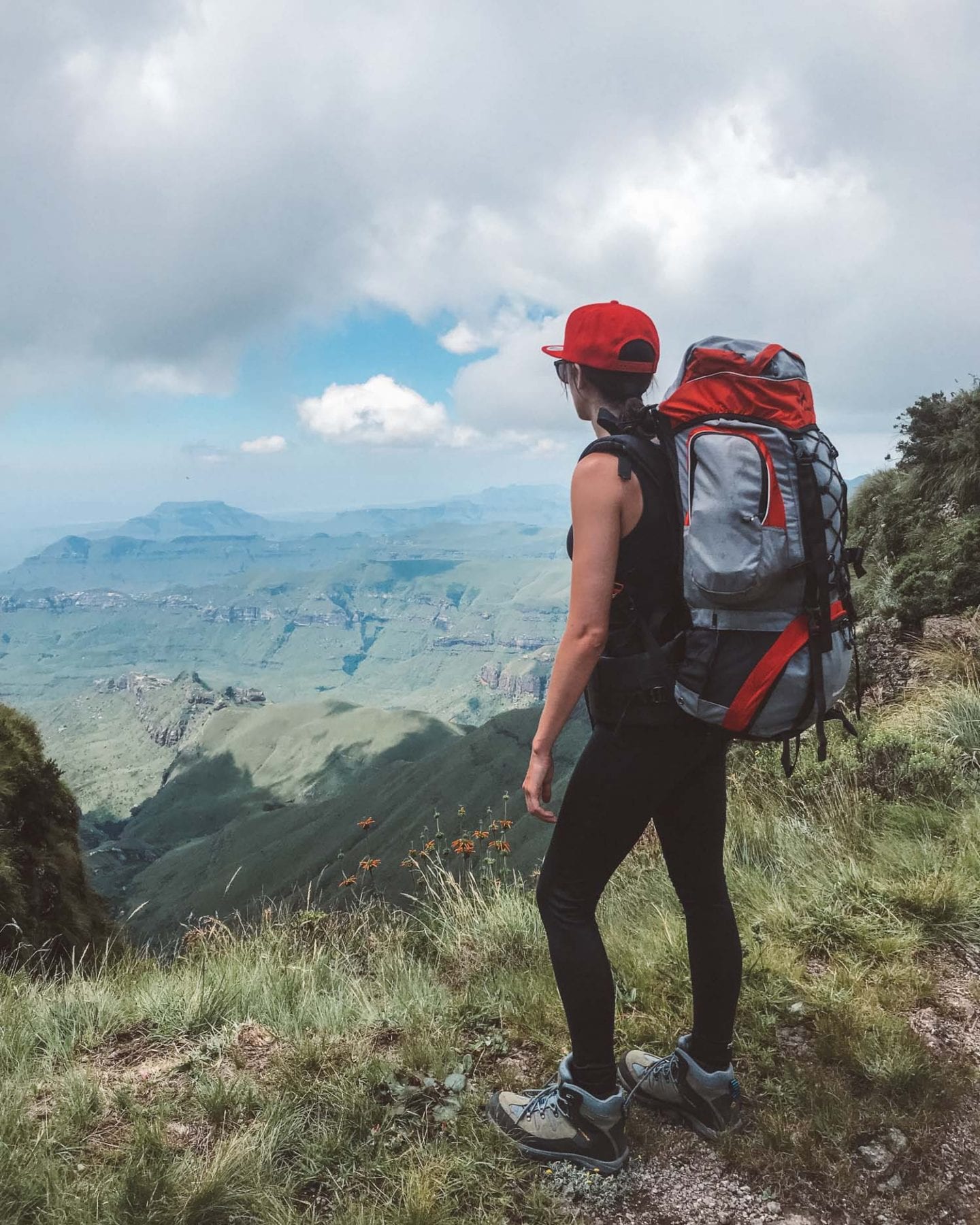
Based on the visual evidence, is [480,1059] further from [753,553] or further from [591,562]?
[753,553]

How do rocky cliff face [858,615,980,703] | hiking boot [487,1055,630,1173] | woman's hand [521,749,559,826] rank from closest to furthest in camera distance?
1. woman's hand [521,749,559,826]
2. hiking boot [487,1055,630,1173]
3. rocky cliff face [858,615,980,703]

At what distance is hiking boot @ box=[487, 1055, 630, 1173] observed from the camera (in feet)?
7.97

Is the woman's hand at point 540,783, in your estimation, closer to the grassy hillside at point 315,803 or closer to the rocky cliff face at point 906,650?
the grassy hillside at point 315,803

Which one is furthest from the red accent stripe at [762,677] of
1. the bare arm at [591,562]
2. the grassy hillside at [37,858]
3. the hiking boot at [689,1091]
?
the grassy hillside at [37,858]

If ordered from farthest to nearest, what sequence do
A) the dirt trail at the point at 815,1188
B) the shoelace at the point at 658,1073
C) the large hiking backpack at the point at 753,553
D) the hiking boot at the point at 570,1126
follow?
1. the shoelace at the point at 658,1073
2. the hiking boot at the point at 570,1126
3. the dirt trail at the point at 815,1188
4. the large hiking backpack at the point at 753,553

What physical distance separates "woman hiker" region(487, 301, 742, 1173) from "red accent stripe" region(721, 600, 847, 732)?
0.15 m

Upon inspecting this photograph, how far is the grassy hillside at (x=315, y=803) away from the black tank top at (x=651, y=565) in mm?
3643

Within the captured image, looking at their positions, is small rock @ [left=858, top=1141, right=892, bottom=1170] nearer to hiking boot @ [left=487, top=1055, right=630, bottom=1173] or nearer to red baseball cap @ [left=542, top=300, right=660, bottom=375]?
hiking boot @ [left=487, top=1055, right=630, bottom=1173]

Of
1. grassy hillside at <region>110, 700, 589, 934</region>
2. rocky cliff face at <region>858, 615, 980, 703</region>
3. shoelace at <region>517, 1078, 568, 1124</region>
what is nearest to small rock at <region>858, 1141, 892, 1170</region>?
shoelace at <region>517, 1078, 568, 1124</region>

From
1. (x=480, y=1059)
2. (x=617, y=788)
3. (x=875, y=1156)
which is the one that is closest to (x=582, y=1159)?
(x=480, y=1059)

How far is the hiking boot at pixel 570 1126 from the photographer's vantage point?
2.43 m

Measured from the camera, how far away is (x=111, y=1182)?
86.1 inches

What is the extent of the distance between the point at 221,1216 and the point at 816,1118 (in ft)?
6.54

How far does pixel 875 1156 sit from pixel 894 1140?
99mm
